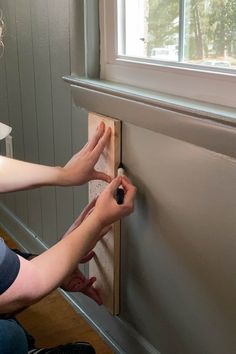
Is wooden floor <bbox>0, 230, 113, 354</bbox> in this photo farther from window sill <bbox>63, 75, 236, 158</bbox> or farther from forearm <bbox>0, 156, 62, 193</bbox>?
window sill <bbox>63, 75, 236, 158</bbox>

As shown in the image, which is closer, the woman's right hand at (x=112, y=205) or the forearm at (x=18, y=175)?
the woman's right hand at (x=112, y=205)

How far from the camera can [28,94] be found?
179cm

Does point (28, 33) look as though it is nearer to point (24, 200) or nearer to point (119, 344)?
point (24, 200)

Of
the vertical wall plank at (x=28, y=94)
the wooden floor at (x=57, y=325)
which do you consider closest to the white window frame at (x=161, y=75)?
the vertical wall plank at (x=28, y=94)

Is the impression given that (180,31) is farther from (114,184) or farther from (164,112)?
(114,184)

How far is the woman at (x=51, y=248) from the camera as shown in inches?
36.4

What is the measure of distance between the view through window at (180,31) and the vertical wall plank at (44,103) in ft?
1.33

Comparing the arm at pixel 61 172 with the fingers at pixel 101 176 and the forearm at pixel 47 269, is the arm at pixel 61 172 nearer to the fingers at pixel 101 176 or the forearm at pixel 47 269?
the fingers at pixel 101 176

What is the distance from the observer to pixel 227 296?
994 millimetres

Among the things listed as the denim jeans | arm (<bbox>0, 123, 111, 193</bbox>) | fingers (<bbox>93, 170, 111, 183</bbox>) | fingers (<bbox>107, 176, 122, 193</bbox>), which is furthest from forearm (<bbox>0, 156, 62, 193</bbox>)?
the denim jeans

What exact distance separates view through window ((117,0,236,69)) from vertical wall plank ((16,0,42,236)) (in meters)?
0.56

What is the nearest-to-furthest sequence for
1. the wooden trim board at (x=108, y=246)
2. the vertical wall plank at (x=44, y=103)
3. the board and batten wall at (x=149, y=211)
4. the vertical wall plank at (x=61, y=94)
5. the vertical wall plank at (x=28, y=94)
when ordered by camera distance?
the board and batten wall at (x=149, y=211)
the wooden trim board at (x=108, y=246)
the vertical wall plank at (x=61, y=94)
the vertical wall plank at (x=44, y=103)
the vertical wall plank at (x=28, y=94)

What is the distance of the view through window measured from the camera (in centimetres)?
97

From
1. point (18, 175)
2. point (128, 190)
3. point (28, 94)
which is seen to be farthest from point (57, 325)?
point (28, 94)
